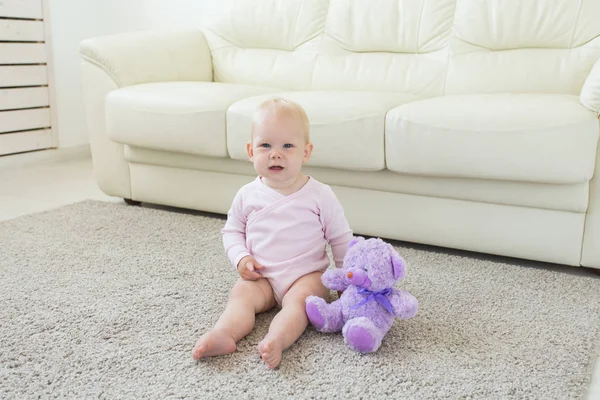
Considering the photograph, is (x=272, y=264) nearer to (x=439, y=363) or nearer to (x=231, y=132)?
(x=439, y=363)

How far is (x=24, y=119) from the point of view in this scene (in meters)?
3.20

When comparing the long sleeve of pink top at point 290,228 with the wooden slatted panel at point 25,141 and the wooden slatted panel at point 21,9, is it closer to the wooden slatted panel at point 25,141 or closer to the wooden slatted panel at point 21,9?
the wooden slatted panel at point 25,141

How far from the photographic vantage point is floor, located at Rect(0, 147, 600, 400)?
2.49 meters

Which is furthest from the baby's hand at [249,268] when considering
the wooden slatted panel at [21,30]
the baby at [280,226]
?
the wooden slatted panel at [21,30]

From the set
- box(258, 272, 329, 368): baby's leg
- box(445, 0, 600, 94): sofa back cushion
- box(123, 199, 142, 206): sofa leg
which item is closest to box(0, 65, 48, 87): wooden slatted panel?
box(123, 199, 142, 206): sofa leg

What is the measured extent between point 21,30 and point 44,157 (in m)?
0.64

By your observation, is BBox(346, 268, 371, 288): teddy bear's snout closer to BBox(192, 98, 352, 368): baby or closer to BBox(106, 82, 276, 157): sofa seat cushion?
BBox(192, 98, 352, 368): baby

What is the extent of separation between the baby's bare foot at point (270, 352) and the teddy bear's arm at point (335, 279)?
8.2 inches

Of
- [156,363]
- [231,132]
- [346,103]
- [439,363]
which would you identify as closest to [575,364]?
[439,363]

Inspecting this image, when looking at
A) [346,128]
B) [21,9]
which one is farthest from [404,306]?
Result: [21,9]

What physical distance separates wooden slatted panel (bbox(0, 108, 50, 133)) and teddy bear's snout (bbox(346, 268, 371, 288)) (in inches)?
96.6

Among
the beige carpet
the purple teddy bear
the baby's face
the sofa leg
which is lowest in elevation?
the sofa leg

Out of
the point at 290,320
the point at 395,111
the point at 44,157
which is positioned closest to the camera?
the point at 290,320

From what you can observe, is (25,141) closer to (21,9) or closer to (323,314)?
(21,9)
